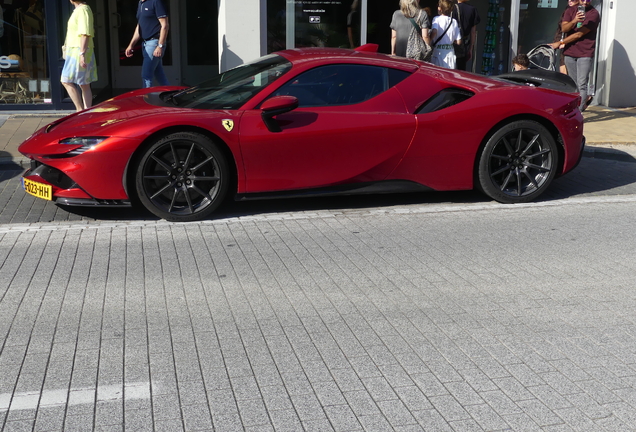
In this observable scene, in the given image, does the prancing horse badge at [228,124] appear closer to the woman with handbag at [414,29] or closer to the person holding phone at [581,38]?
the woman with handbag at [414,29]


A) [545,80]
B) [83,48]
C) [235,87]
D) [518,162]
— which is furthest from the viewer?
[83,48]

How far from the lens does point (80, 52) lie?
10547mm

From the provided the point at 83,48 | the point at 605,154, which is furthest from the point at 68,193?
the point at 605,154

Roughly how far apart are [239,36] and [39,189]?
21.8 ft

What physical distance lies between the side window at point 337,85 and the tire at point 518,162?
118 cm

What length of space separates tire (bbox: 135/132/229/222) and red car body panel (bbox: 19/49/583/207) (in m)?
0.10

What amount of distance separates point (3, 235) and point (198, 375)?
318 cm

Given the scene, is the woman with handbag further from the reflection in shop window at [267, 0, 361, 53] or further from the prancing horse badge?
the prancing horse badge

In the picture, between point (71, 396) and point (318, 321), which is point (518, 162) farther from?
point (71, 396)

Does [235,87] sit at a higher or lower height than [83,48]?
lower

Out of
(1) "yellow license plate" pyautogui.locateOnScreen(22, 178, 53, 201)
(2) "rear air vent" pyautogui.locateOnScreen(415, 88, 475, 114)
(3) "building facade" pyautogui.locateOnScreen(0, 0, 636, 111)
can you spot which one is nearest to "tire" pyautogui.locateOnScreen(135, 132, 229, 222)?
(1) "yellow license plate" pyautogui.locateOnScreen(22, 178, 53, 201)

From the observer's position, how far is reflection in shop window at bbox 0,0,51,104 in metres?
12.3

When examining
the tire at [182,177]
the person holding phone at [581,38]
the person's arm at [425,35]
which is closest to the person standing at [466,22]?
the person's arm at [425,35]

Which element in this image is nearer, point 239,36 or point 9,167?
point 9,167
